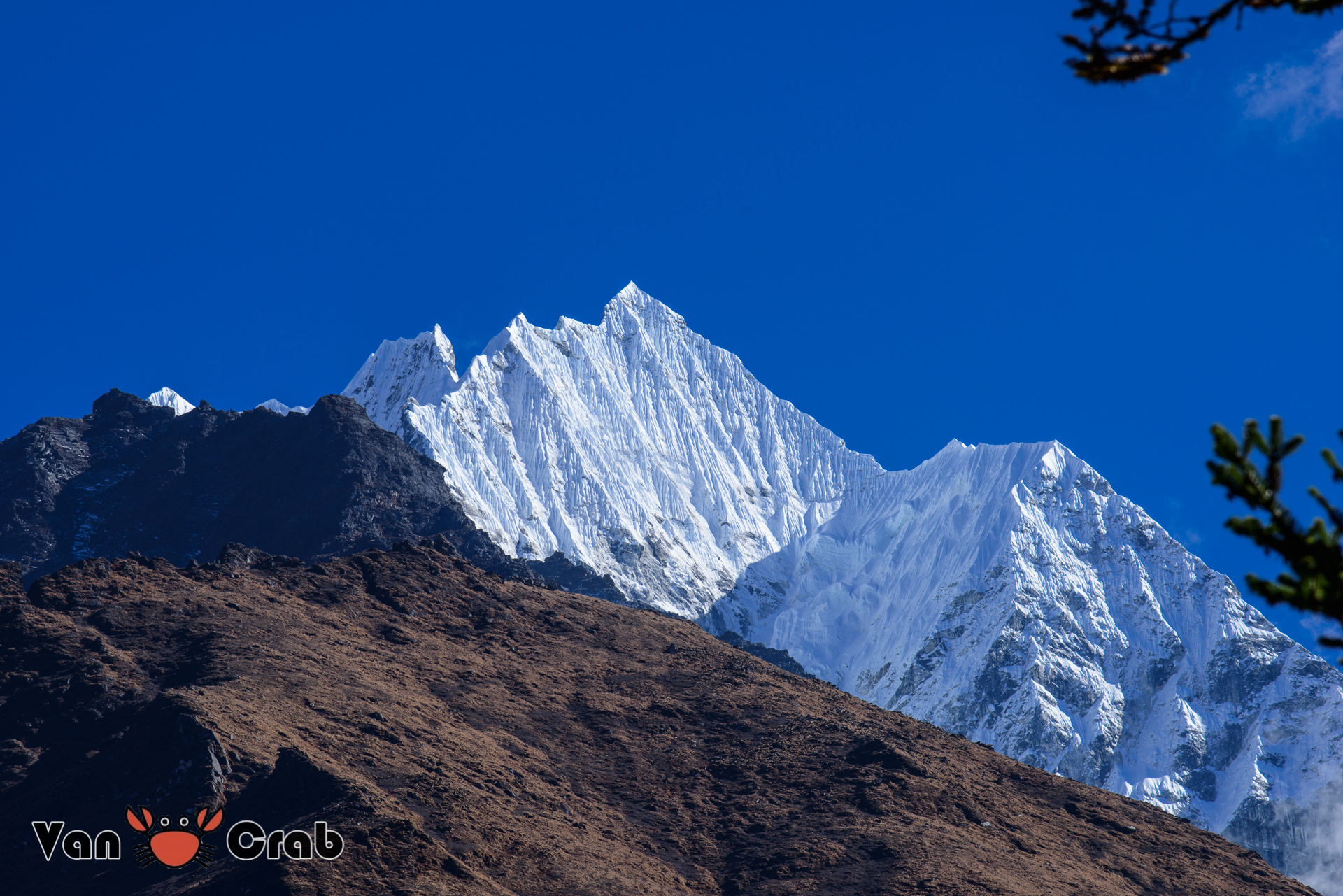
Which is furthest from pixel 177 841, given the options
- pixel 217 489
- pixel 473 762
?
pixel 217 489

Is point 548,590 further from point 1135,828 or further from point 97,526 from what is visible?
point 97,526

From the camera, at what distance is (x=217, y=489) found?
143875mm

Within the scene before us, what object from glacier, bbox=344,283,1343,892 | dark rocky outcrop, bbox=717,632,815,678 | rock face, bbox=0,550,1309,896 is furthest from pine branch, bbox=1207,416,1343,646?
glacier, bbox=344,283,1343,892

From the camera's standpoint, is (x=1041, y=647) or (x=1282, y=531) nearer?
(x=1282, y=531)

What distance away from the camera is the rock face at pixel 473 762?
50.7 m

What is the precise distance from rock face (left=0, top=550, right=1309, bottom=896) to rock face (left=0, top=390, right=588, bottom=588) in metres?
42.5

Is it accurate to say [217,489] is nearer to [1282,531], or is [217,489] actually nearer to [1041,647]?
[1041,647]

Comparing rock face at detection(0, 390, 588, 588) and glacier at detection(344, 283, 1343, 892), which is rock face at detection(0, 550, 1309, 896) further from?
glacier at detection(344, 283, 1343, 892)

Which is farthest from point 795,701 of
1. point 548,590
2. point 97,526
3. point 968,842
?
point 97,526

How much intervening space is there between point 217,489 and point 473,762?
95.2 m

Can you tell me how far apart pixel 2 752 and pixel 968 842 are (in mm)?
46478

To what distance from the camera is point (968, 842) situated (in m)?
60.0

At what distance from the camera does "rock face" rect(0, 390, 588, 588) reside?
5153 inches

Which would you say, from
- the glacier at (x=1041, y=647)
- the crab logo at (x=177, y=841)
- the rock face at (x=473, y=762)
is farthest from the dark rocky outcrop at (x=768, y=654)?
the crab logo at (x=177, y=841)
